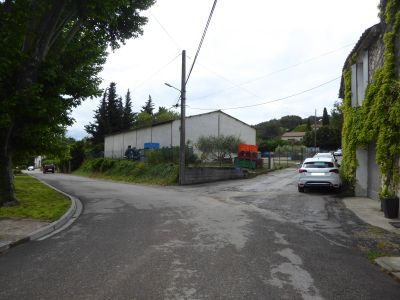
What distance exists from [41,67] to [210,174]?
16.7 m

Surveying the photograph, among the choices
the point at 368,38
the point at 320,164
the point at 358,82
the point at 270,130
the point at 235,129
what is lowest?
the point at 320,164

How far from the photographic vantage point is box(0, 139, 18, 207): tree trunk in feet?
47.6

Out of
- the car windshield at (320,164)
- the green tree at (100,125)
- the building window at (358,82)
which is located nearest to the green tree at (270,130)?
the green tree at (100,125)

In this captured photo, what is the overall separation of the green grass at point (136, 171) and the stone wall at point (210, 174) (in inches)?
39.8

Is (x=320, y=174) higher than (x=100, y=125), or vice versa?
(x=100, y=125)

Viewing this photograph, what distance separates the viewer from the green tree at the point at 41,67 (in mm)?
12578

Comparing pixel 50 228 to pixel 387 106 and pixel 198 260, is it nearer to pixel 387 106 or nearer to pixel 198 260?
pixel 198 260

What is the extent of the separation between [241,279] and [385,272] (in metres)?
2.39

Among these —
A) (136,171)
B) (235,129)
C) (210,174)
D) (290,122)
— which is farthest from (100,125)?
(290,122)

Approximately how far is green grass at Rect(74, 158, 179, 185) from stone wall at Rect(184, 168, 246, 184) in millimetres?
1010

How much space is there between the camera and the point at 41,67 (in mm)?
14125

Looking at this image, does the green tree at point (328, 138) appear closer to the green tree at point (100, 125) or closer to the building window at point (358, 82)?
the green tree at point (100, 125)

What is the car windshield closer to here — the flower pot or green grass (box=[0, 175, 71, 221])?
the flower pot

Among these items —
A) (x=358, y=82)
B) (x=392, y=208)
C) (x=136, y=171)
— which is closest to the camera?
(x=392, y=208)
